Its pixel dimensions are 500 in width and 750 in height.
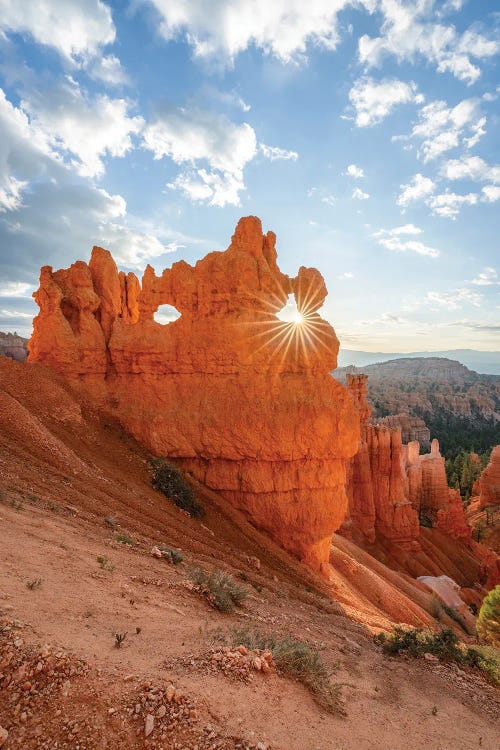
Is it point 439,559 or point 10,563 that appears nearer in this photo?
point 10,563

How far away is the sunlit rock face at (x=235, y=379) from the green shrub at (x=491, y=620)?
7.86m

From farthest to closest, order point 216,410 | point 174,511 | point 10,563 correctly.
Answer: point 216,410
point 174,511
point 10,563

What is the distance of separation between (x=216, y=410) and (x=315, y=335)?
5.05 metres

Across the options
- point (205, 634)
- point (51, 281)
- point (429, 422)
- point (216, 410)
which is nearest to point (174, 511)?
point (216, 410)

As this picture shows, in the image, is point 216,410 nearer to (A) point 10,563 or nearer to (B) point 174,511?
(B) point 174,511

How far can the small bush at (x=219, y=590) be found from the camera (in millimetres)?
7037

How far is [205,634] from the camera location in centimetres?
539

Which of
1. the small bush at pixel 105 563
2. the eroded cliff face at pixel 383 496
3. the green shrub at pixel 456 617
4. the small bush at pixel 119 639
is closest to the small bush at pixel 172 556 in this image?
the small bush at pixel 105 563

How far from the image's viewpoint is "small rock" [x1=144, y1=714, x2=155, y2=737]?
316cm

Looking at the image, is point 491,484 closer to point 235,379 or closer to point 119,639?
point 235,379

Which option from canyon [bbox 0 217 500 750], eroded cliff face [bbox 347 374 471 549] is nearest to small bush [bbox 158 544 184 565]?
Answer: canyon [bbox 0 217 500 750]

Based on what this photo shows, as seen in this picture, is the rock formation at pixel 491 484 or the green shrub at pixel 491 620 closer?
the green shrub at pixel 491 620

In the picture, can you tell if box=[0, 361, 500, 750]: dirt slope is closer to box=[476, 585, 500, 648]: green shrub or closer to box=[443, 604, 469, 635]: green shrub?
box=[476, 585, 500, 648]: green shrub

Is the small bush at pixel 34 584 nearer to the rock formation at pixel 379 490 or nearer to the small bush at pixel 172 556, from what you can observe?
the small bush at pixel 172 556
